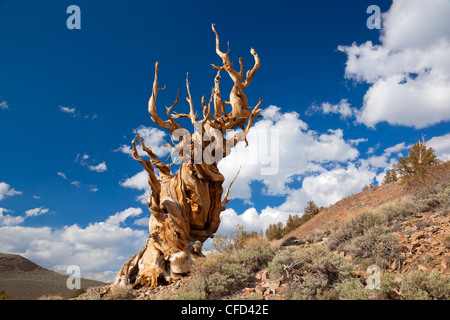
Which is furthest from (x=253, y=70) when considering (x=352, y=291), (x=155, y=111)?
(x=352, y=291)

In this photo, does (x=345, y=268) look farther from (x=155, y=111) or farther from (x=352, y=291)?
(x=155, y=111)

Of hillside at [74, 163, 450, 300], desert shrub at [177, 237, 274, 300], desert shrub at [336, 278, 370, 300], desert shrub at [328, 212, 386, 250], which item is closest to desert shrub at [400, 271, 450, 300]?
hillside at [74, 163, 450, 300]

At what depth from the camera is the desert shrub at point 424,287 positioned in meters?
3.83

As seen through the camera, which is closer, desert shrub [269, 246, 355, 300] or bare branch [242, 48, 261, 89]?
desert shrub [269, 246, 355, 300]

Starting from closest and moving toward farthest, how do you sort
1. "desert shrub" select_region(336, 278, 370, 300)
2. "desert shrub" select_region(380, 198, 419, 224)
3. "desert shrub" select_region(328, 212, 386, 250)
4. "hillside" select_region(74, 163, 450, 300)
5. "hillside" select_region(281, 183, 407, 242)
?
"desert shrub" select_region(336, 278, 370, 300)
"hillside" select_region(74, 163, 450, 300)
"desert shrub" select_region(328, 212, 386, 250)
"desert shrub" select_region(380, 198, 419, 224)
"hillside" select_region(281, 183, 407, 242)

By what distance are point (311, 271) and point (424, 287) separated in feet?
6.02

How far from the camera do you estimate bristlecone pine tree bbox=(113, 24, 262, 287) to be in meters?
7.44

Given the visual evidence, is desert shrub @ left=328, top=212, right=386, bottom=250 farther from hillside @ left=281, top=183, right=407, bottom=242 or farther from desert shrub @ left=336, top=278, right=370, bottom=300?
hillside @ left=281, top=183, right=407, bottom=242

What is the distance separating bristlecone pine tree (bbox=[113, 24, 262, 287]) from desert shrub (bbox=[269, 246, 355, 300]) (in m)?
2.83

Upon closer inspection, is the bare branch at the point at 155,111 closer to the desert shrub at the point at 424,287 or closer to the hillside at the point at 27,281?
the desert shrub at the point at 424,287

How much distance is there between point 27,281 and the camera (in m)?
18.0
